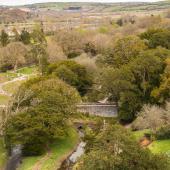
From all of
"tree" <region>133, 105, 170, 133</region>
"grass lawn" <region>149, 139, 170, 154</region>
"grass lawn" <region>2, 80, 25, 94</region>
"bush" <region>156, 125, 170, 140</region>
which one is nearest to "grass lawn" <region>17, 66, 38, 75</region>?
"grass lawn" <region>2, 80, 25, 94</region>

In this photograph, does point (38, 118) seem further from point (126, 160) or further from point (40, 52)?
point (40, 52)

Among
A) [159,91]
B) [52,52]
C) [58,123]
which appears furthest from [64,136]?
[52,52]

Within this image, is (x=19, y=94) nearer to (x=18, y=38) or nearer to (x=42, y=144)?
(x=42, y=144)

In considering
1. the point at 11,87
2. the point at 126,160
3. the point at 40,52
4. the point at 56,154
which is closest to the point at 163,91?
the point at 56,154

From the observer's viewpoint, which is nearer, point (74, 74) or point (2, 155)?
point (2, 155)

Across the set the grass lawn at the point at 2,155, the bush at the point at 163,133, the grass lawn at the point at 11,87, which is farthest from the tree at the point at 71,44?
the bush at the point at 163,133

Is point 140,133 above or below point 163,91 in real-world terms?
below

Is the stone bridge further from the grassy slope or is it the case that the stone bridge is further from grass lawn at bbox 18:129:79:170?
the grassy slope
